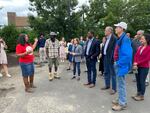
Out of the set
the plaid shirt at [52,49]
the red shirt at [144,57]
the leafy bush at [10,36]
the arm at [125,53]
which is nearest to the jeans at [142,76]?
the red shirt at [144,57]

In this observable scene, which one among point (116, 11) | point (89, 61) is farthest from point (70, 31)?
point (89, 61)

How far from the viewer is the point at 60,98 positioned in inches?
322

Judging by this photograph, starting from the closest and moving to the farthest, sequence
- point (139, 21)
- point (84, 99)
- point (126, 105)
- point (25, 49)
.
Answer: point (126, 105) → point (84, 99) → point (25, 49) → point (139, 21)

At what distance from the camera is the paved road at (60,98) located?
7113 mm

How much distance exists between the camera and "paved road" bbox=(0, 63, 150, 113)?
23.3ft

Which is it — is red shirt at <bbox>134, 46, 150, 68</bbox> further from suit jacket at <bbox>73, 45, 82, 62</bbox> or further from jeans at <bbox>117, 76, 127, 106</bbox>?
suit jacket at <bbox>73, 45, 82, 62</bbox>

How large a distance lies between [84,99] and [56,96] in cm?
Answer: 93

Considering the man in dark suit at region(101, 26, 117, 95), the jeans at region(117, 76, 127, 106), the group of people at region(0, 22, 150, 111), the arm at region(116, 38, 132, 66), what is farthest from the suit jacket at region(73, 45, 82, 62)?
the arm at region(116, 38, 132, 66)

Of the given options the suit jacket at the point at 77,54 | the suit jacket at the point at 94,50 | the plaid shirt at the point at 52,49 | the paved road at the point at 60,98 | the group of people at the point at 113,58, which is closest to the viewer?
the group of people at the point at 113,58

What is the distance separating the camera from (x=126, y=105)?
720cm

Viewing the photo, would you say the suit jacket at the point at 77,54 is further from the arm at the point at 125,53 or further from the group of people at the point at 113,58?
the arm at the point at 125,53

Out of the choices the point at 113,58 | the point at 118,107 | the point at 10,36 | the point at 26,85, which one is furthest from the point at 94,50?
the point at 10,36

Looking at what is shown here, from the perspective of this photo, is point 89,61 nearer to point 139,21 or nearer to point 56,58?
point 56,58

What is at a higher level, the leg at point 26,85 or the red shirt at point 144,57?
the red shirt at point 144,57
